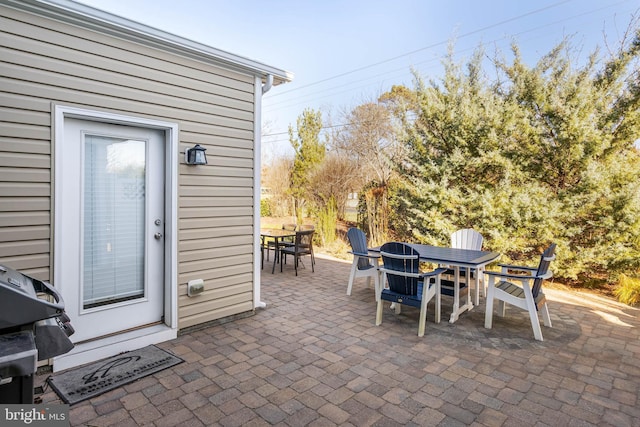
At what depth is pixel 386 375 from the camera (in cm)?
266

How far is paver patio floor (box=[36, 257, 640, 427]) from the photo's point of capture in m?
2.16

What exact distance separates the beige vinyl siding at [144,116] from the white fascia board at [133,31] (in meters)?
0.06

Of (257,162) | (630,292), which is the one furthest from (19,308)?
(630,292)

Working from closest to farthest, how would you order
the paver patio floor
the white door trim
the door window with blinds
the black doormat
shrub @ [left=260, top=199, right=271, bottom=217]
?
the paver patio floor
the black doormat
the white door trim
the door window with blinds
shrub @ [left=260, top=199, right=271, bottom=217]

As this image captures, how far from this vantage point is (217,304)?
3.74m

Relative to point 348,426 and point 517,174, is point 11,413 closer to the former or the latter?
point 348,426

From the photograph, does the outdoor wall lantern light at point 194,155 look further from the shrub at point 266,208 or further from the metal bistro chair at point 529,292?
the shrub at point 266,208

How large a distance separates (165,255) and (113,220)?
0.56m

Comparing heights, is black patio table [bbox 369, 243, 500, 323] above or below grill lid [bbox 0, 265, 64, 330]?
below

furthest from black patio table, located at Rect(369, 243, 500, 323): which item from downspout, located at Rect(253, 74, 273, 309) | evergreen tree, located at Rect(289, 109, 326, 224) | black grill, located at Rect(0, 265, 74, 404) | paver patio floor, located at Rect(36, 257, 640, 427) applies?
evergreen tree, located at Rect(289, 109, 326, 224)

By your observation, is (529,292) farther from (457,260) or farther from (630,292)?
(630,292)

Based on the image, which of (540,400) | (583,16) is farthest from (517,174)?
(540,400)

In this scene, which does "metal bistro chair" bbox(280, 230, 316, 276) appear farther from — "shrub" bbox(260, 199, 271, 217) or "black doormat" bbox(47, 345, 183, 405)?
"shrub" bbox(260, 199, 271, 217)

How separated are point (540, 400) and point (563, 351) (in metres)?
1.06
